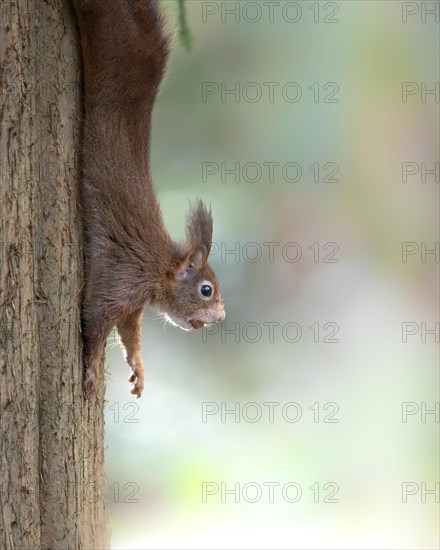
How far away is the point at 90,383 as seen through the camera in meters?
2.44

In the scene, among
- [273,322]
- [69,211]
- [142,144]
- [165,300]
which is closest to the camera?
[69,211]

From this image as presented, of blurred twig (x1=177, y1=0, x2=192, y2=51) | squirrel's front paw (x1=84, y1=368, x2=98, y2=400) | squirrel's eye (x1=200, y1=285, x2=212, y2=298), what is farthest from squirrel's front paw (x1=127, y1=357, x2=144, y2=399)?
blurred twig (x1=177, y1=0, x2=192, y2=51)

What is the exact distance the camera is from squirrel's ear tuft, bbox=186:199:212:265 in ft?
9.76

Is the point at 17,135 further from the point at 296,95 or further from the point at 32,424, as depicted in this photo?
the point at 296,95

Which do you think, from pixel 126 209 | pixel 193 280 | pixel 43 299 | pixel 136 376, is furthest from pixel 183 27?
pixel 136 376

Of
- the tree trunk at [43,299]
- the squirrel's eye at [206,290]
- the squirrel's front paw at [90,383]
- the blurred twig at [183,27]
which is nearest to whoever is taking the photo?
the tree trunk at [43,299]

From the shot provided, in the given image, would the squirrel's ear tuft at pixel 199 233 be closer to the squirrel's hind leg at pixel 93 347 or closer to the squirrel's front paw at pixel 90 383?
the squirrel's hind leg at pixel 93 347

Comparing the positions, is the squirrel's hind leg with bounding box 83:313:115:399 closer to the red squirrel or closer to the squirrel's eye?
the red squirrel

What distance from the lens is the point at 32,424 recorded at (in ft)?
7.32

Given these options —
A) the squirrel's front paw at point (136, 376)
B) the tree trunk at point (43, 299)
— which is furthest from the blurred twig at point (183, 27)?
the squirrel's front paw at point (136, 376)

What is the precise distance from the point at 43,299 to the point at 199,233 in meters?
0.84

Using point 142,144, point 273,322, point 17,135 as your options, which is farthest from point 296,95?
point 17,135

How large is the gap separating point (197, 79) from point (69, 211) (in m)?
2.61

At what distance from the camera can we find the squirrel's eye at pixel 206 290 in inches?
119
